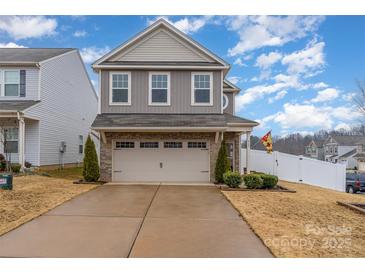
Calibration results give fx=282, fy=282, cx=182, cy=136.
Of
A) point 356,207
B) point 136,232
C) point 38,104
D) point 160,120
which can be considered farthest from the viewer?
point 38,104

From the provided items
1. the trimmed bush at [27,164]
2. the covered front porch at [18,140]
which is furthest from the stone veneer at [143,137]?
the covered front porch at [18,140]

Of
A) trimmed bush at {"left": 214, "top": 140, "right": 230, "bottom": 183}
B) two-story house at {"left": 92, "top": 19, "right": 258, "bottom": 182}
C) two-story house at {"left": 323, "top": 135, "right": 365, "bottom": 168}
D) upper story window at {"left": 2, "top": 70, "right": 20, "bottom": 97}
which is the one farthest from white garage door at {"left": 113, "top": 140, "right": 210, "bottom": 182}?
two-story house at {"left": 323, "top": 135, "right": 365, "bottom": 168}

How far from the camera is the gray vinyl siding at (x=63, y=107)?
1733 cm

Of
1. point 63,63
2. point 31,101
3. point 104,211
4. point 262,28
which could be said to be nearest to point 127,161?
point 104,211

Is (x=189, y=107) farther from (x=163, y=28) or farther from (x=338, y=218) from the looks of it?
(x=338, y=218)

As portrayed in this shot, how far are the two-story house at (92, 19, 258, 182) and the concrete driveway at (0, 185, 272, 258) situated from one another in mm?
4916

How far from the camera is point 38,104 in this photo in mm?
16484

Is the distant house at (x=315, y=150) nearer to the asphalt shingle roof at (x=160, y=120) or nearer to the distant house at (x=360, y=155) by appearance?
the distant house at (x=360, y=155)

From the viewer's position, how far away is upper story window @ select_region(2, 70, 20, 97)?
55.1ft

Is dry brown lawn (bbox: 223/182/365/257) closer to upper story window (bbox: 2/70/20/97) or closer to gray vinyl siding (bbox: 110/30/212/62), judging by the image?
gray vinyl siding (bbox: 110/30/212/62)

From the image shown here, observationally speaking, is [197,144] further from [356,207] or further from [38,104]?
[38,104]

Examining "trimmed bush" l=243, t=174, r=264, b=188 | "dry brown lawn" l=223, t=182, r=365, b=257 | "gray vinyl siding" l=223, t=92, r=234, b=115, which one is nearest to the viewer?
"dry brown lawn" l=223, t=182, r=365, b=257

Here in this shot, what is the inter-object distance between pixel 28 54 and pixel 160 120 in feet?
37.7

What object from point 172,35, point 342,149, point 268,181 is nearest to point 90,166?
point 172,35
